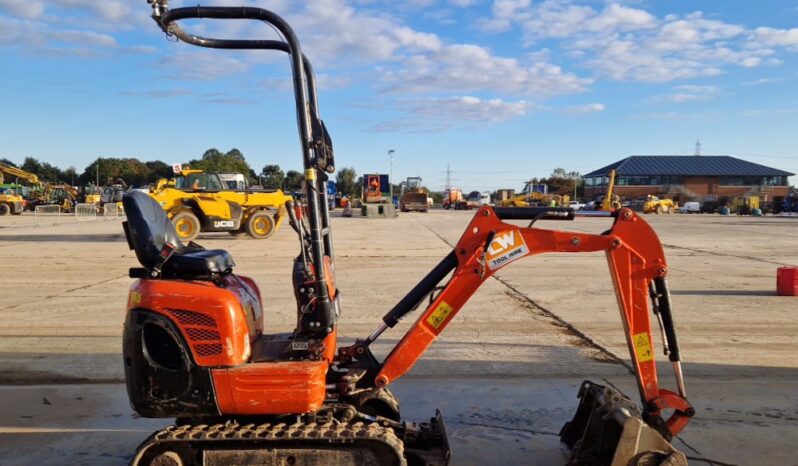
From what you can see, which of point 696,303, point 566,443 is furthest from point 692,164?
point 566,443

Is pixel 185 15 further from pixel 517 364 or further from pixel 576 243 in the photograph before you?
pixel 517 364

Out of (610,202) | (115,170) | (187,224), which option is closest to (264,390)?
(187,224)

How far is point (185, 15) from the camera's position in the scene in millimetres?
3336

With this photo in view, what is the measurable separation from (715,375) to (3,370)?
22.7 ft

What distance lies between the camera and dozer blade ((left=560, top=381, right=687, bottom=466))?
11.0 ft

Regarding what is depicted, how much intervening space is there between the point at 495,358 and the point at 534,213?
120 inches

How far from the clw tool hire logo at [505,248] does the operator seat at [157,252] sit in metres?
1.60

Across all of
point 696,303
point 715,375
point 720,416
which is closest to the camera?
point 720,416

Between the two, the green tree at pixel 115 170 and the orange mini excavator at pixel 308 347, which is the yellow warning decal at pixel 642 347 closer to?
the orange mini excavator at pixel 308 347

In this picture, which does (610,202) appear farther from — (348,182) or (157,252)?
(348,182)

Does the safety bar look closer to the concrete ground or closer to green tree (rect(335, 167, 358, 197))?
the concrete ground

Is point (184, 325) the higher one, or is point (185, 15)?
point (185, 15)

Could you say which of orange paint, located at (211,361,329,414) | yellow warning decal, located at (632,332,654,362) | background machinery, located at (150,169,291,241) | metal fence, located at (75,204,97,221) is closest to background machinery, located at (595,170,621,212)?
yellow warning decal, located at (632,332,654,362)

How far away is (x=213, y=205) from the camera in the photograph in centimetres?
1998
